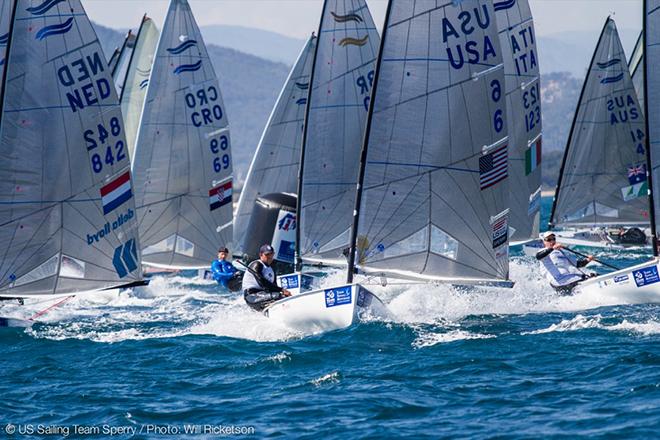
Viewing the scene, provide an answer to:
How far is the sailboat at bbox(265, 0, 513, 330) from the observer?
17.8 metres

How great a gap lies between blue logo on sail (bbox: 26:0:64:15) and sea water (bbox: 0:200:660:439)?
16.3ft

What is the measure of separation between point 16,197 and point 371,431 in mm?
8591

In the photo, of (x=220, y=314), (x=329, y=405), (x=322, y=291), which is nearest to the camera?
(x=329, y=405)

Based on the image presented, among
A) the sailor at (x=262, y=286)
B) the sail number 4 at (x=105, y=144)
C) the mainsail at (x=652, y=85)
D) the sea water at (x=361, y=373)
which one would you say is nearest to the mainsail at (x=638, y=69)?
the mainsail at (x=652, y=85)

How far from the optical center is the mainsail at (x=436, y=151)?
17781 millimetres

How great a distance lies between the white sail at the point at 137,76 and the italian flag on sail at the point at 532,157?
9895 mm

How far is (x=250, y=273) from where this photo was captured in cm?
1806

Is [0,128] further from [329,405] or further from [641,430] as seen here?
[641,430]

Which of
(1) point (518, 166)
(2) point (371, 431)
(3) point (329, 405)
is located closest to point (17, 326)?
(3) point (329, 405)

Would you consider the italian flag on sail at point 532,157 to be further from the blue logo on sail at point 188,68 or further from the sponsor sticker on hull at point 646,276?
the sponsor sticker on hull at point 646,276

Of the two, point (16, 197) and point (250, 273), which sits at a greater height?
point (16, 197)

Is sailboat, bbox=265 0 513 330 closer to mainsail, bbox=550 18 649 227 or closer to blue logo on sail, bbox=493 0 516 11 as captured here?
blue logo on sail, bbox=493 0 516 11

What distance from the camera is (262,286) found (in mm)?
17969

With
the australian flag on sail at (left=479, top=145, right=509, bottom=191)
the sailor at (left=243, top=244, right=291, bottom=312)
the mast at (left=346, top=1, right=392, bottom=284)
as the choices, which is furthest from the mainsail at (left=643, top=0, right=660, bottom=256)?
the sailor at (left=243, top=244, right=291, bottom=312)
